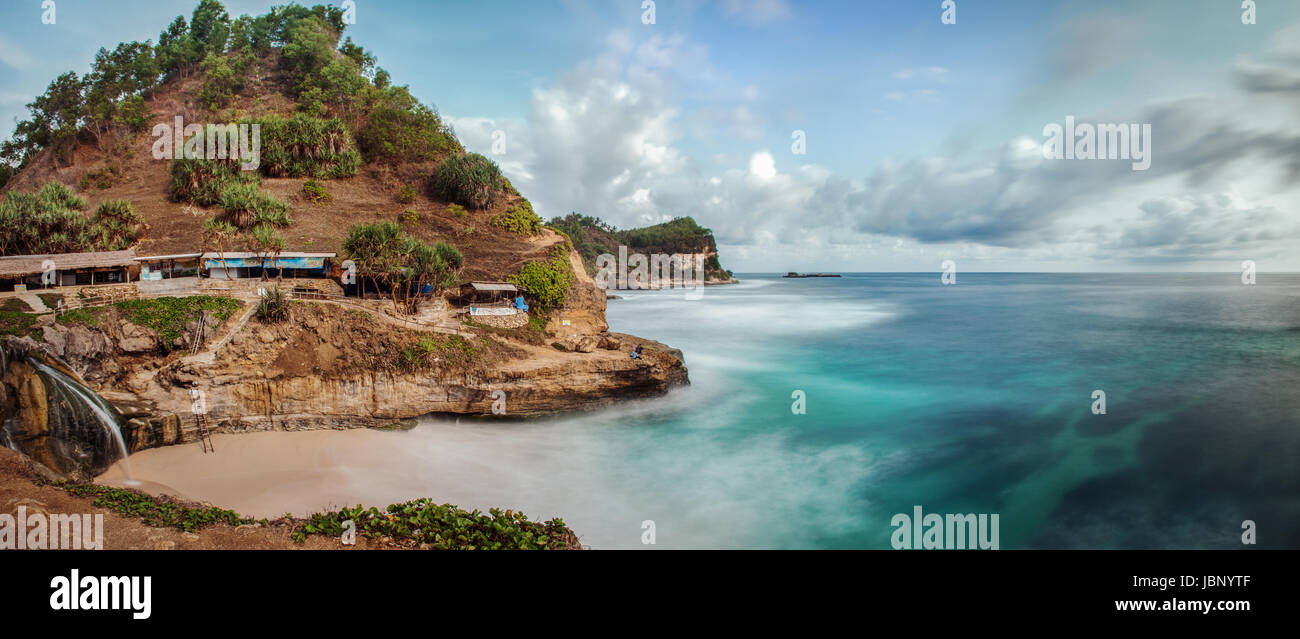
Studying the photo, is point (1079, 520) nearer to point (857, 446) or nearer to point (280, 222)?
point (857, 446)

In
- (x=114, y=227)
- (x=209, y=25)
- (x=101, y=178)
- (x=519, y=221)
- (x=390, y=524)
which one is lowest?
(x=390, y=524)

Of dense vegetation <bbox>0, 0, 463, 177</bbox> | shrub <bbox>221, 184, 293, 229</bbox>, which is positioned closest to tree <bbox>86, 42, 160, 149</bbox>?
dense vegetation <bbox>0, 0, 463, 177</bbox>

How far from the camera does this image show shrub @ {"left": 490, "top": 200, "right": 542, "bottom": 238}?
2750 cm

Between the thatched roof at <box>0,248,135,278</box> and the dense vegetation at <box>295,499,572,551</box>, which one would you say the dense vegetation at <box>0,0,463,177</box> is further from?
the dense vegetation at <box>295,499,572,551</box>

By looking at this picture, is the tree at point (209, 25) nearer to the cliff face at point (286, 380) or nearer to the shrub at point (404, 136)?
the shrub at point (404, 136)

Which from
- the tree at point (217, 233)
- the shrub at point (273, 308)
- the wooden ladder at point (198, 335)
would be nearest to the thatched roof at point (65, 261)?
the tree at point (217, 233)

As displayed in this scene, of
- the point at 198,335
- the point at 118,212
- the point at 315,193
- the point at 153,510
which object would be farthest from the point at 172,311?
the point at 315,193

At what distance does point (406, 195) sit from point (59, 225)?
46.3 ft

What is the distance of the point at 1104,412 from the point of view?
17.3 m

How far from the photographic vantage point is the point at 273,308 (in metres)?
17.1

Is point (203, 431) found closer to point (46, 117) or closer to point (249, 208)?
point (249, 208)

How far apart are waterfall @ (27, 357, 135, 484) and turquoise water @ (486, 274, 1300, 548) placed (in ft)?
26.2

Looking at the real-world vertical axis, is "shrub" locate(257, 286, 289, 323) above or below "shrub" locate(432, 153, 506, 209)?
below

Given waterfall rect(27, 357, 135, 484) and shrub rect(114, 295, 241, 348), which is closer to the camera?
waterfall rect(27, 357, 135, 484)
